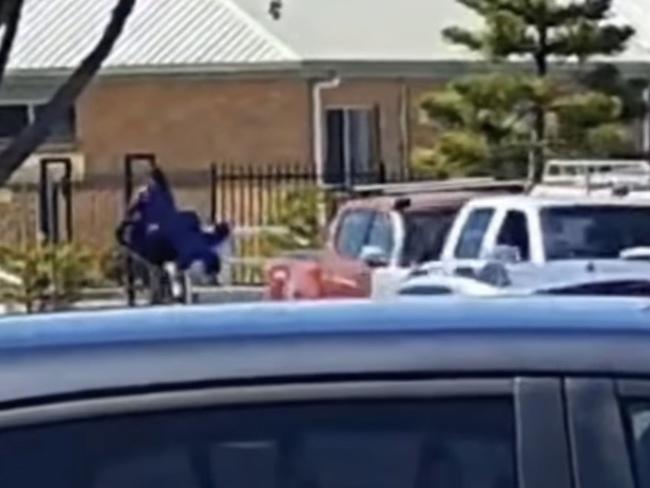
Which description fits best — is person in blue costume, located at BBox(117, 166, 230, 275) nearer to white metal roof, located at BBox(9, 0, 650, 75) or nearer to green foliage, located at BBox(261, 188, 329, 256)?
green foliage, located at BBox(261, 188, 329, 256)

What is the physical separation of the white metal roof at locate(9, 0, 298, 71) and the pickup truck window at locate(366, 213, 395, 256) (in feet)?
55.7

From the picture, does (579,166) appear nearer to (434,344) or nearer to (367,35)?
(367,35)

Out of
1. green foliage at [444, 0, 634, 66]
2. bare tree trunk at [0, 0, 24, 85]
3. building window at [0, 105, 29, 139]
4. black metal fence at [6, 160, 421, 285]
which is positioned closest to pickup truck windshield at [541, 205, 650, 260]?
bare tree trunk at [0, 0, 24, 85]

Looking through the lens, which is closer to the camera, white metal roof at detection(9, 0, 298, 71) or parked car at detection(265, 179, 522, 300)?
parked car at detection(265, 179, 522, 300)

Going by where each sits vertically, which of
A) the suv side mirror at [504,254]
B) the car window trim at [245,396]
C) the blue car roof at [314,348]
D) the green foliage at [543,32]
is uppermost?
the green foliage at [543,32]

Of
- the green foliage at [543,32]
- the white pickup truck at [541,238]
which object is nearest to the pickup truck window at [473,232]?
the white pickup truck at [541,238]

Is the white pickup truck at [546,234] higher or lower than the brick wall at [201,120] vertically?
lower

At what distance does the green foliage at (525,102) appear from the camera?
31.0m

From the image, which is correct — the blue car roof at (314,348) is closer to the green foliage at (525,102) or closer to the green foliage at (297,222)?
the green foliage at (297,222)

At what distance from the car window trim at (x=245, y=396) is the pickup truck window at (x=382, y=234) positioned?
1699 cm

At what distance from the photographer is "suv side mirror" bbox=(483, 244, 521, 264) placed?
17.4m

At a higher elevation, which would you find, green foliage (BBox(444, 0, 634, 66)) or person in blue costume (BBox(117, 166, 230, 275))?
green foliage (BBox(444, 0, 634, 66))

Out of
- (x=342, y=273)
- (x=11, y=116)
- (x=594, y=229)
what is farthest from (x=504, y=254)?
(x=11, y=116)

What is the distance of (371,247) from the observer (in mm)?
20703
